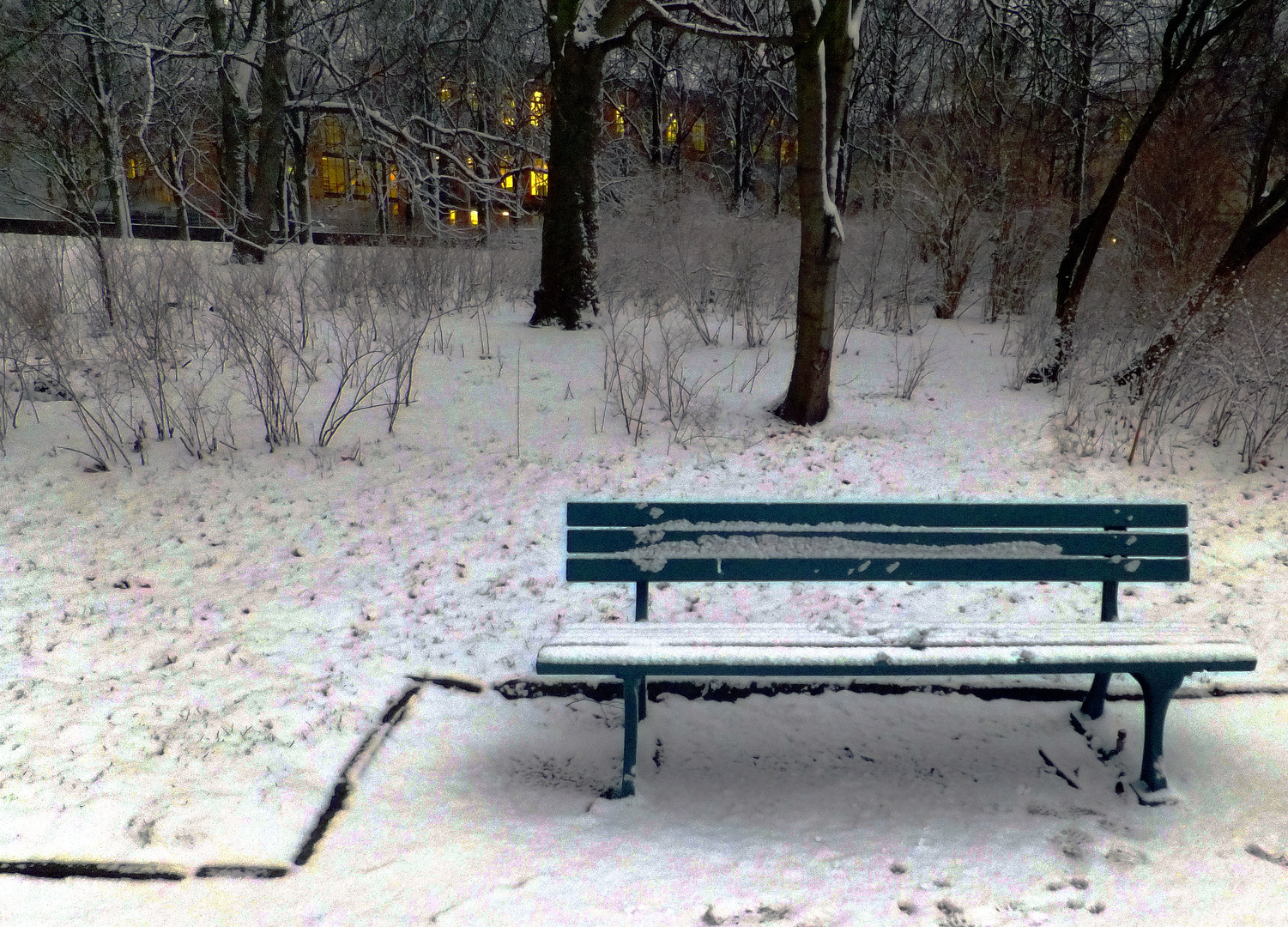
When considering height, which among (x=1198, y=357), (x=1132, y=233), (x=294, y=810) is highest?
(x=1132, y=233)

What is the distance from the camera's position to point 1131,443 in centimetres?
553

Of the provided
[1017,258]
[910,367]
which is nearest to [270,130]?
[910,367]

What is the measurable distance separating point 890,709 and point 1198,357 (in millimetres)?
4246

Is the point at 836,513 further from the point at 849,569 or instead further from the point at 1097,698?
the point at 1097,698

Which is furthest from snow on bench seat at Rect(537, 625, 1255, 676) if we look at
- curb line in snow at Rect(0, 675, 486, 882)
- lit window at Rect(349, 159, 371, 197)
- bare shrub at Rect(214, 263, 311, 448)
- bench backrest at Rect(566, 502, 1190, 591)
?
lit window at Rect(349, 159, 371, 197)

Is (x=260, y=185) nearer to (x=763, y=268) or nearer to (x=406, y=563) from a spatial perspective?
(x=763, y=268)

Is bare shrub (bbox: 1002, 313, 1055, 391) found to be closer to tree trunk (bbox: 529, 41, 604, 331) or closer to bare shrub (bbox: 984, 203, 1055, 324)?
bare shrub (bbox: 984, 203, 1055, 324)

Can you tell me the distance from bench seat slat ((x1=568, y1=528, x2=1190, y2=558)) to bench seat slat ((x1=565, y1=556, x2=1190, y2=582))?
39 mm

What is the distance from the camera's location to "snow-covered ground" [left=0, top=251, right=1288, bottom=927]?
Answer: 212 cm

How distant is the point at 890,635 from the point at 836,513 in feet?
1.46

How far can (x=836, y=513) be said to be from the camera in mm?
2811

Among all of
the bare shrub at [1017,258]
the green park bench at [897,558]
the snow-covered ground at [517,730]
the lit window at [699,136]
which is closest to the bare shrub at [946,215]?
the bare shrub at [1017,258]

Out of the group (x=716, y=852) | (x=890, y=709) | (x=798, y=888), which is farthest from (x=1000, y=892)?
(x=890, y=709)

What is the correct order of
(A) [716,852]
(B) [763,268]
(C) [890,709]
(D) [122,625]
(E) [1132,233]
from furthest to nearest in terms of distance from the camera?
(E) [1132,233] < (B) [763,268] < (D) [122,625] < (C) [890,709] < (A) [716,852]
